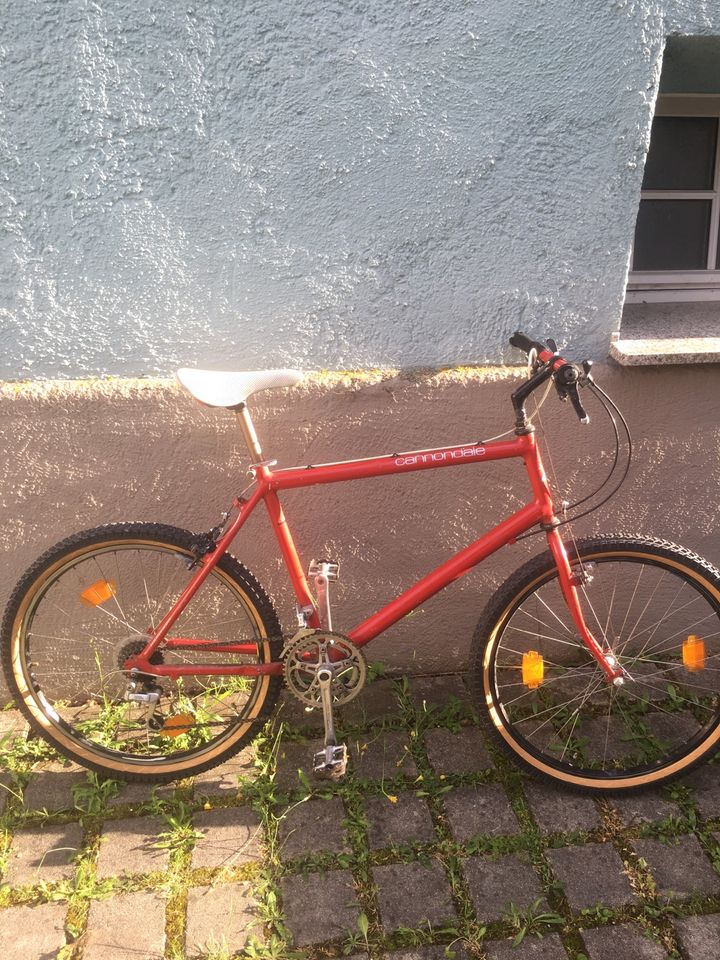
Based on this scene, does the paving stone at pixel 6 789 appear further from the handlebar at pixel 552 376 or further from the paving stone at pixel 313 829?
the handlebar at pixel 552 376

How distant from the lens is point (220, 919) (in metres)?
2.23

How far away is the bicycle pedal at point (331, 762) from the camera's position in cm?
255

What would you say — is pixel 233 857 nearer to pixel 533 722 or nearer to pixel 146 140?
pixel 533 722

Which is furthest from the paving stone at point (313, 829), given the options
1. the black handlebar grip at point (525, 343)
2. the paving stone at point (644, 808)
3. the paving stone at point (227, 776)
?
the black handlebar grip at point (525, 343)

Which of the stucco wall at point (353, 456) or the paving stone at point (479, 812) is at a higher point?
the stucco wall at point (353, 456)

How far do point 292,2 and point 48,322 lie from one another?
51.3 inches

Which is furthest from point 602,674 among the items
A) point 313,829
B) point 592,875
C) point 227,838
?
point 227,838

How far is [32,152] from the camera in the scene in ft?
8.27

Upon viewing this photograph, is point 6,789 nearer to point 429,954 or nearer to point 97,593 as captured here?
point 97,593

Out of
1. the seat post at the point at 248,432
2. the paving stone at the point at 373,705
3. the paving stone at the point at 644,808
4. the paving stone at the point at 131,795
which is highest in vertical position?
the seat post at the point at 248,432

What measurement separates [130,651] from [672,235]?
111 inches

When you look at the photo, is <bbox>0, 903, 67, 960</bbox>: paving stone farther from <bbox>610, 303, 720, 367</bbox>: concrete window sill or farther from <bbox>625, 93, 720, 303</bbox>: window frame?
<bbox>625, 93, 720, 303</bbox>: window frame

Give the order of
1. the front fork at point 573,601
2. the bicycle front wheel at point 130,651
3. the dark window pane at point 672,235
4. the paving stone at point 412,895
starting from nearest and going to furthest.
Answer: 1. the paving stone at point 412,895
2. the front fork at point 573,601
3. the bicycle front wheel at point 130,651
4. the dark window pane at point 672,235

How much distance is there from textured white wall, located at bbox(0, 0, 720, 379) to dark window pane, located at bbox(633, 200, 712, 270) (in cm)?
75
